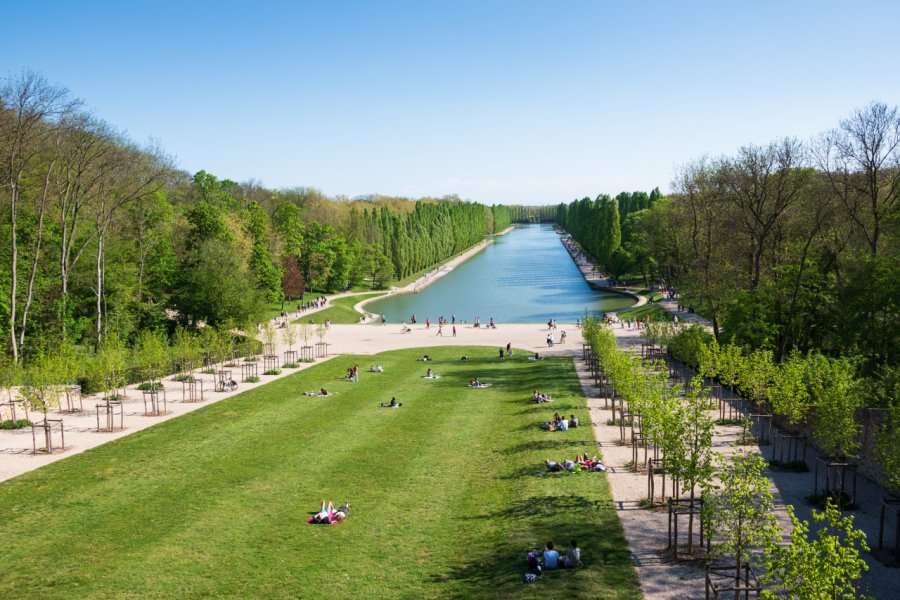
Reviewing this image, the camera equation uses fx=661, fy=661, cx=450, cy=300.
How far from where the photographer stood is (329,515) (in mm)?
20406

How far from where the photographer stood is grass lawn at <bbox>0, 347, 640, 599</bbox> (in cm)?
1670

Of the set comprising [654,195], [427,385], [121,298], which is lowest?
[427,385]

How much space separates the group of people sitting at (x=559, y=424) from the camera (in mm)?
30391

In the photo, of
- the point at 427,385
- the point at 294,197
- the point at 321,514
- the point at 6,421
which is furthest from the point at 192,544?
the point at 294,197

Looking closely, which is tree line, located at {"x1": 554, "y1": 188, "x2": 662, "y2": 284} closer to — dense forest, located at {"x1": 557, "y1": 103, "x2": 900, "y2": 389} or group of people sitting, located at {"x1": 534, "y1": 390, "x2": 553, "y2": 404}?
dense forest, located at {"x1": 557, "y1": 103, "x2": 900, "y2": 389}

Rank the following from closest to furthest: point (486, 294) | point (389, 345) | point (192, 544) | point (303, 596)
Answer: point (303, 596), point (192, 544), point (389, 345), point (486, 294)

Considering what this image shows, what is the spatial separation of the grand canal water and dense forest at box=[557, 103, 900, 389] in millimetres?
14994

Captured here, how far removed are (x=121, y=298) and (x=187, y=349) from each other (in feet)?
52.9

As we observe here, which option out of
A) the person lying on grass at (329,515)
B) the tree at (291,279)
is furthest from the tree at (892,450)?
the tree at (291,279)

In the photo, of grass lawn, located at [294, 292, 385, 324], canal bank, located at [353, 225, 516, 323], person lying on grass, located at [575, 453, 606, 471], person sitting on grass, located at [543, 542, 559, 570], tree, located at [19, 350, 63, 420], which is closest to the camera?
person sitting on grass, located at [543, 542, 559, 570]

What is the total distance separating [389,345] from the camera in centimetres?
5894

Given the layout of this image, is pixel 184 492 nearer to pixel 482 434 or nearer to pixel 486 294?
pixel 482 434

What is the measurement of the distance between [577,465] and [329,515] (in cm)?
956

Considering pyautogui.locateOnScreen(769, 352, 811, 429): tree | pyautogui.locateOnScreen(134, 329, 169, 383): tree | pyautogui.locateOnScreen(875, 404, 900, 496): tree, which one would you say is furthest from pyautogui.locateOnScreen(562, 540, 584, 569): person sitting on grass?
pyautogui.locateOnScreen(134, 329, 169, 383): tree
